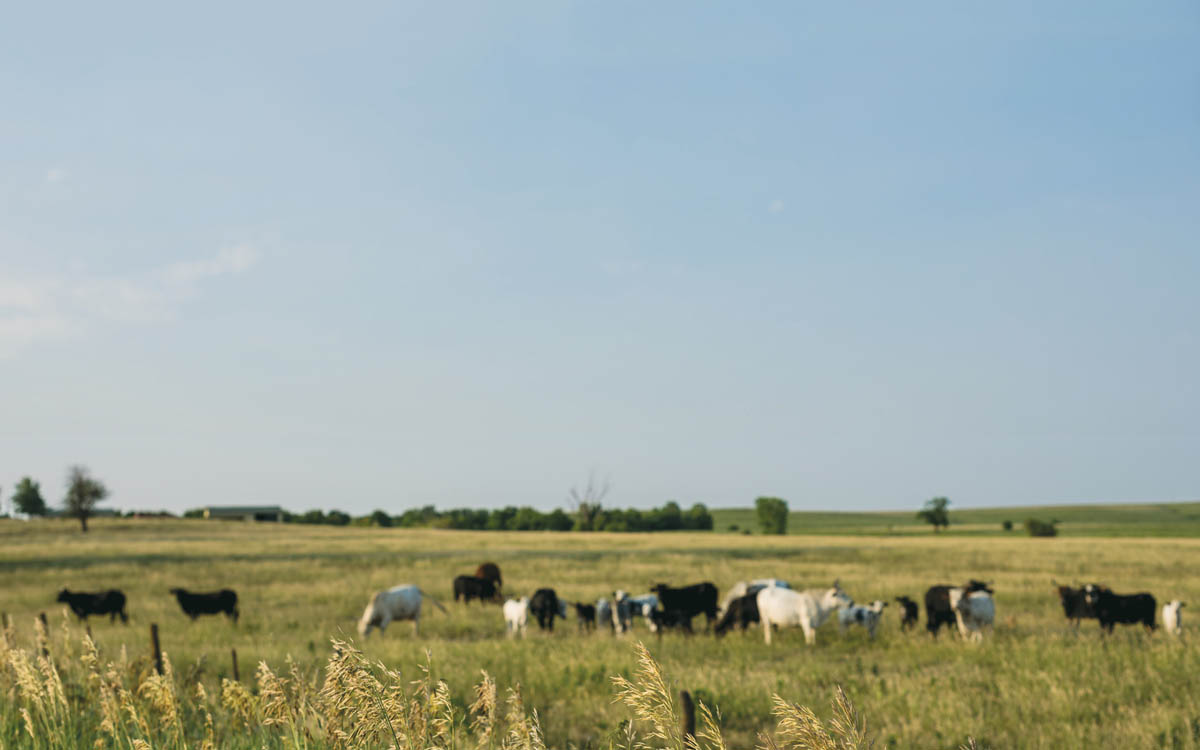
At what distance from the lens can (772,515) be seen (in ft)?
370

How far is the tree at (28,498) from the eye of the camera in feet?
442

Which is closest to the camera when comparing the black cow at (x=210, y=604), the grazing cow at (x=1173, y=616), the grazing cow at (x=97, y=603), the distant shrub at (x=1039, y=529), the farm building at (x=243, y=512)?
the grazing cow at (x=1173, y=616)

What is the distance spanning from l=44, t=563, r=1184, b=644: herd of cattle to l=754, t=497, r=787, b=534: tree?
93076mm

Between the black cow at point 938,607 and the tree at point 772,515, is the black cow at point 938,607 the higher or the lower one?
the higher one

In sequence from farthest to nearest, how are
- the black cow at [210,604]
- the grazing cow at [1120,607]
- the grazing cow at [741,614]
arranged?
the black cow at [210,604]
the grazing cow at [1120,607]
the grazing cow at [741,614]

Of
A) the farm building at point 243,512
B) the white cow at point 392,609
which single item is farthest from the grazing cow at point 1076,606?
the farm building at point 243,512

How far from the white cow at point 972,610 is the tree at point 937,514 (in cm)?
10825

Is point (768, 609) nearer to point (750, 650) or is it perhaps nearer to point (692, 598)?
point (750, 650)

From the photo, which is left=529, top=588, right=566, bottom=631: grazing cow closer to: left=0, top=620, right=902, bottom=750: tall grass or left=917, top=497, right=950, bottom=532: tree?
left=0, top=620, right=902, bottom=750: tall grass

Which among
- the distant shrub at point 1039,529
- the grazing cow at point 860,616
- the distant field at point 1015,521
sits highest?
the grazing cow at point 860,616

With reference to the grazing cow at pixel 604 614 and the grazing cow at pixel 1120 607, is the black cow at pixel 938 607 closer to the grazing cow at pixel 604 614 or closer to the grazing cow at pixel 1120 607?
the grazing cow at pixel 1120 607

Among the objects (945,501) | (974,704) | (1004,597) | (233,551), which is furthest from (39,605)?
(945,501)

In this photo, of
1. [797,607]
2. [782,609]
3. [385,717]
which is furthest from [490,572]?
[385,717]

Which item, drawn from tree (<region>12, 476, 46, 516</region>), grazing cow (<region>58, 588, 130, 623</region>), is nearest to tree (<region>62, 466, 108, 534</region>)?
tree (<region>12, 476, 46, 516</region>)
